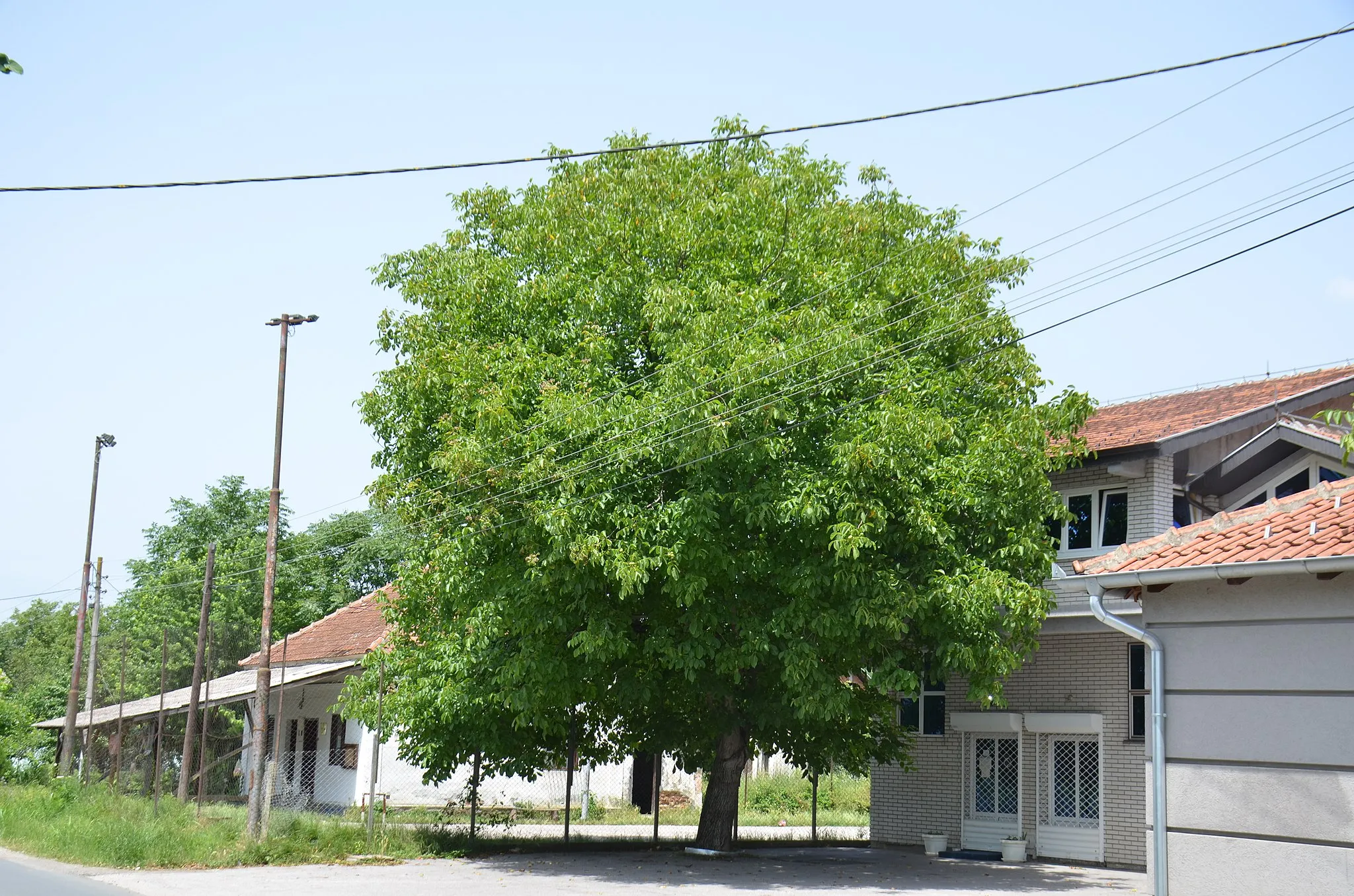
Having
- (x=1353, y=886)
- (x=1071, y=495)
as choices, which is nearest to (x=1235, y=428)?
(x=1071, y=495)

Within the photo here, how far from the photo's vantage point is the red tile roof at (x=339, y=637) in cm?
3469

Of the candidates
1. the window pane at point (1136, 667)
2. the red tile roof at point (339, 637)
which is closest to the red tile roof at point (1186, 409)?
the window pane at point (1136, 667)

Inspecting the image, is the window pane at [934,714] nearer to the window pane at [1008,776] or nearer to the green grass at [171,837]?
the window pane at [1008,776]

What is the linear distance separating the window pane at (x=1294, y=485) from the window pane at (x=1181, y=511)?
1.40 meters

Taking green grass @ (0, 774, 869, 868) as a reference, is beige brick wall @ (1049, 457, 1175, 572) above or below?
above

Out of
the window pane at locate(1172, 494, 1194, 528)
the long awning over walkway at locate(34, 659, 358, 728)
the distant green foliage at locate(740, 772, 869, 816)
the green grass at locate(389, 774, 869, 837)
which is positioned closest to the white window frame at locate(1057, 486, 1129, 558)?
the window pane at locate(1172, 494, 1194, 528)

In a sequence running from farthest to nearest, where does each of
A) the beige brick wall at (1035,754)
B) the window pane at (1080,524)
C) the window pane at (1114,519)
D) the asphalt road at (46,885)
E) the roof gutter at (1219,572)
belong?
the window pane at (1080,524) < the window pane at (1114,519) < the beige brick wall at (1035,754) < the asphalt road at (46,885) < the roof gutter at (1219,572)

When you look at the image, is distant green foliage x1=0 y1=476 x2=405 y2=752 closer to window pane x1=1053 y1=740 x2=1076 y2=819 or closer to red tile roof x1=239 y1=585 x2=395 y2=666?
red tile roof x1=239 y1=585 x2=395 y2=666

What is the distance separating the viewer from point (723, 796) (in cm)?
2206

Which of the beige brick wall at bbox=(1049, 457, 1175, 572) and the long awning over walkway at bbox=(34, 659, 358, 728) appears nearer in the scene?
the beige brick wall at bbox=(1049, 457, 1175, 572)

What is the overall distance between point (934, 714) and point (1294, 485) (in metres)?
7.74

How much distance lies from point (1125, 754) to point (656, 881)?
27.4ft

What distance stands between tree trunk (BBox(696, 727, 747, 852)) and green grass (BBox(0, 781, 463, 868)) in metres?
4.29

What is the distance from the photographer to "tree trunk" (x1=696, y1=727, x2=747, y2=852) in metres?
21.9
